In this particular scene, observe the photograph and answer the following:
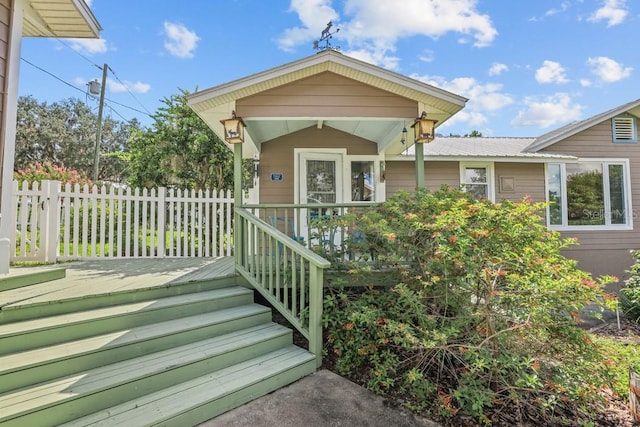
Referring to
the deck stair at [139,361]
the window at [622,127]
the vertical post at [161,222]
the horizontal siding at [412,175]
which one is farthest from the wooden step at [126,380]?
the window at [622,127]

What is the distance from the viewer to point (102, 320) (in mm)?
2543

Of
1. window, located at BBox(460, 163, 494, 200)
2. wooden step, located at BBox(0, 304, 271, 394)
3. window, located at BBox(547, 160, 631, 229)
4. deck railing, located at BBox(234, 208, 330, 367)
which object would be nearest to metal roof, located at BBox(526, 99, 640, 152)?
window, located at BBox(547, 160, 631, 229)

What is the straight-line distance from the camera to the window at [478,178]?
709cm

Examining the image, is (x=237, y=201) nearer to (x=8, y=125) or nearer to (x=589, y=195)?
(x=8, y=125)

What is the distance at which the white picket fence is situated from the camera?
16.5 ft

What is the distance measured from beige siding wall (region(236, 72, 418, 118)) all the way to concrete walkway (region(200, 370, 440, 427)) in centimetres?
318

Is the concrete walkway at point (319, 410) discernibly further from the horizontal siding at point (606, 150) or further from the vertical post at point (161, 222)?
the horizontal siding at point (606, 150)

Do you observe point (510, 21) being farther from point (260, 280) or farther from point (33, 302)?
point (33, 302)

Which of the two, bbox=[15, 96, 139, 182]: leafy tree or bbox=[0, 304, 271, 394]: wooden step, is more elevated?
bbox=[15, 96, 139, 182]: leafy tree

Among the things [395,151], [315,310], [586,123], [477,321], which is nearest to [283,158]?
[395,151]

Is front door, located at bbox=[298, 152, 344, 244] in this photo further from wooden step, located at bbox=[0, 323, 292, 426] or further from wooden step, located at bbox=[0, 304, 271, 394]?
wooden step, located at bbox=[0, 323, 292, 426]

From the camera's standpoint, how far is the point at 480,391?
2402 mm

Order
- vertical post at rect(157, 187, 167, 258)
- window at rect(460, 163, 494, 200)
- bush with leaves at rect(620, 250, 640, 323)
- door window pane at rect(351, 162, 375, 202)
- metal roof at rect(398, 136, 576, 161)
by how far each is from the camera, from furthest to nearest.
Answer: window at rect(460, 163, 494, 200), metal roof at rect(398, 136, 576, 161), door window pane at rect(351, 162, 375, 202), vertical post at rect(157, 187, 167, 258), bush with leaves at rect(620, 250, 640, 323)

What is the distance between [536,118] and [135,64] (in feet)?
210
